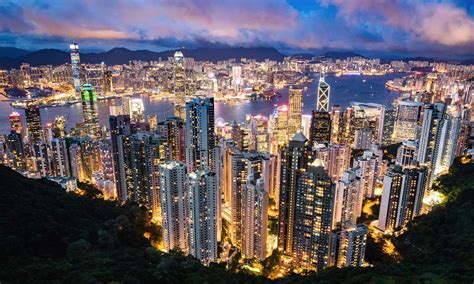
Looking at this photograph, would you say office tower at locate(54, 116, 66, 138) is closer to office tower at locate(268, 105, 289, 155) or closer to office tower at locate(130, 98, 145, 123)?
office tower at locate(130, 98, 145, 123)

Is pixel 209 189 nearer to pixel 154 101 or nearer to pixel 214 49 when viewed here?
pixel 154 101

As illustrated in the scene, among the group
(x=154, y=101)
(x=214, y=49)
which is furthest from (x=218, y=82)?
(x=214, y=49)

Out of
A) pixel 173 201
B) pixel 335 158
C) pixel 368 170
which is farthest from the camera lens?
pixel 335 158

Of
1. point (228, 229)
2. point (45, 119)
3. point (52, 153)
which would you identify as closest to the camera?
point (228, 229)

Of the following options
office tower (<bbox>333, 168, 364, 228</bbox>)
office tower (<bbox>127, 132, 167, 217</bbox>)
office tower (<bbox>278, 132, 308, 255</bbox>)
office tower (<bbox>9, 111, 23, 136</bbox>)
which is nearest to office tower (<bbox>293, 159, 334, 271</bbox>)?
office tower (<bbox>278, 132, 308, 255</bbox>)

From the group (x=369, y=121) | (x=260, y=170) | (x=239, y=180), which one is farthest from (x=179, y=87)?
(x=239, y=180)

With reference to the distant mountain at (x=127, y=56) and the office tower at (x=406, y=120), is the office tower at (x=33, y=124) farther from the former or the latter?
the office tower at (x=406, y=120)

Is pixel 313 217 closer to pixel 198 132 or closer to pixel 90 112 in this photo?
pixel 198 132
